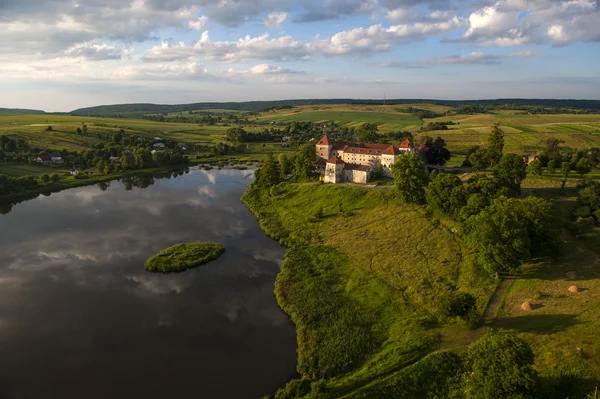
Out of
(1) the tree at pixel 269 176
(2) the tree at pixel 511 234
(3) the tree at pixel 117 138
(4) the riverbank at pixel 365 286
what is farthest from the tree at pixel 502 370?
(3) the tree at pixel 117 138

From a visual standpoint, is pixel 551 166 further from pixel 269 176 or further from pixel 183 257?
pixel 183 257

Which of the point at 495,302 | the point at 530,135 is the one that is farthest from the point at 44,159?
the point at 530,135

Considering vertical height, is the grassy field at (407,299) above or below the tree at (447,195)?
below

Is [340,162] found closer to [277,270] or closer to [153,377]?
[277,270]

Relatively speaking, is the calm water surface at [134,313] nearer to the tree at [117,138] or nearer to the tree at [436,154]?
the tree at [436,154]

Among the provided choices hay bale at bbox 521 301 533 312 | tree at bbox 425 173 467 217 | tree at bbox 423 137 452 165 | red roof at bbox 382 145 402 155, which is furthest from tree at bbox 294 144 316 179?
hay bale at bbox 521 301 533 312

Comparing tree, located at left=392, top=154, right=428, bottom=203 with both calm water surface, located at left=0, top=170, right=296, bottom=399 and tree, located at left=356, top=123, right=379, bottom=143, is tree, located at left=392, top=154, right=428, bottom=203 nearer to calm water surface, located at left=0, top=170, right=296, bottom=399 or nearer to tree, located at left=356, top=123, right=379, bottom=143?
calm water surface, located at left=0, top=170, right=296, bottom=399
